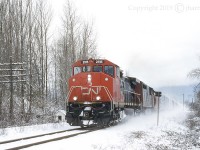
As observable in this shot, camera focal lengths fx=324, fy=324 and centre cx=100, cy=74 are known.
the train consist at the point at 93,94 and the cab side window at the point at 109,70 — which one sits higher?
the cab side window at the point at 109,70

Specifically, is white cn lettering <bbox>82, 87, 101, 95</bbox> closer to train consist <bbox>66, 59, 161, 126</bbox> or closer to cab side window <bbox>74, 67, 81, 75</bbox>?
train consist <bbox>66, 59, 161, 126</bbox>

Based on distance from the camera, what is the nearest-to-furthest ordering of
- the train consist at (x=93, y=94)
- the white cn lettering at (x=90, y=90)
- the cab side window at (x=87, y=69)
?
the train consist at (x=93, y=94)
the white cn lettering at (x=90, y=90)
the cab side window at (x=87, y=69)

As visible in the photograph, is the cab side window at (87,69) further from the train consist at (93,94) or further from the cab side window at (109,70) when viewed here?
the cab side window at (109,70)

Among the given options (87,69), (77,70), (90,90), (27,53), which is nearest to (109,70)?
(87,69)

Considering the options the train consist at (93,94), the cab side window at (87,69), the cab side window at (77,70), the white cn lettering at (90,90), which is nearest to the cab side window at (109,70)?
the train consist at (93,94)

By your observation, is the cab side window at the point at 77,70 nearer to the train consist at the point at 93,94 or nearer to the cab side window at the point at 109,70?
the train consist at the point at 93,94

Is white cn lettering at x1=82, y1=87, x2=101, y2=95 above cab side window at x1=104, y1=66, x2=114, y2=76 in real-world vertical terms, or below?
below

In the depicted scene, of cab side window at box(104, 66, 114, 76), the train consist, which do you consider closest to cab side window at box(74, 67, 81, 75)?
the train consist

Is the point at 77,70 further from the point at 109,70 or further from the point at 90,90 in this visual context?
the point at 109,70

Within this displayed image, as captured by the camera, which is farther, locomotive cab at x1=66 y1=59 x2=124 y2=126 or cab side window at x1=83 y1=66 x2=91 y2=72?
cab side window at x1=83 y1=66 x2=91 y2=72

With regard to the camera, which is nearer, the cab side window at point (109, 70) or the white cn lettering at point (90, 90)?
the white cn lettering at point (90, 90)

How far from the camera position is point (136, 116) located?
27.7 meters

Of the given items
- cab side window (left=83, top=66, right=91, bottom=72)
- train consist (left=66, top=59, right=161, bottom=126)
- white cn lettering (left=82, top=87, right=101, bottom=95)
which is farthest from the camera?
cab side window (left=83, top=66, right=91, bottom=72)

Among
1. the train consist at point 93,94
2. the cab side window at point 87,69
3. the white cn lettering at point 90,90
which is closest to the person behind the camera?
the train consist at point 93,94
